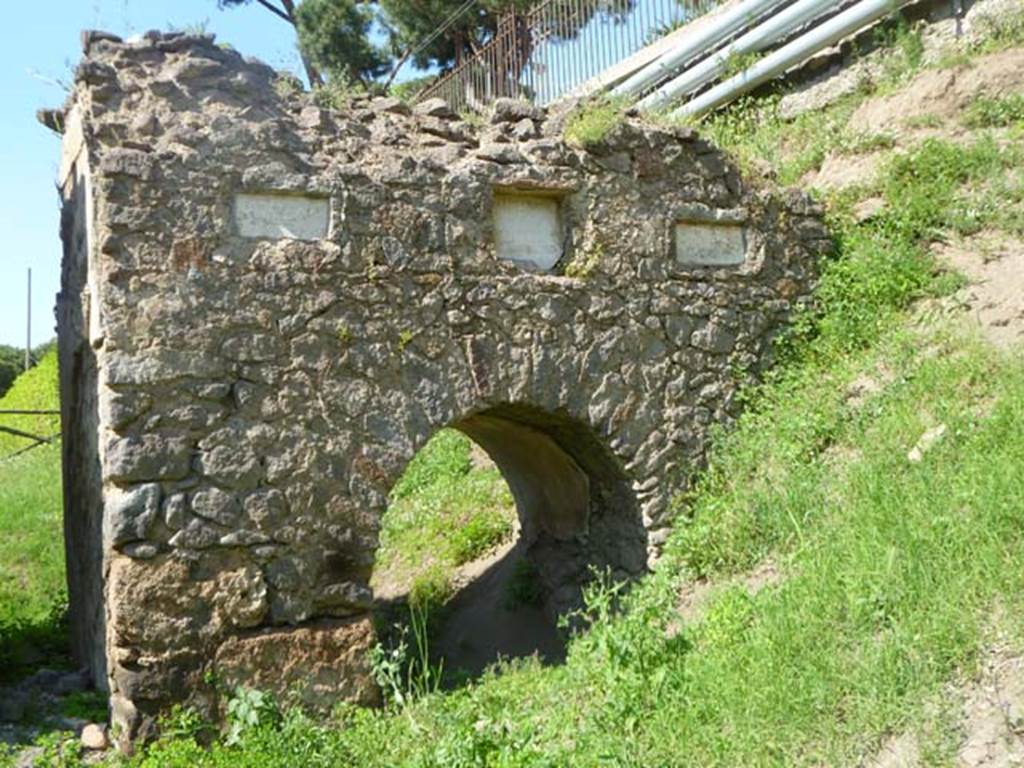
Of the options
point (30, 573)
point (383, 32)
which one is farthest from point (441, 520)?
point (383, 32)

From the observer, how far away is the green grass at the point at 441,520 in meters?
8.70

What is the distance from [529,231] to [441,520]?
350cm

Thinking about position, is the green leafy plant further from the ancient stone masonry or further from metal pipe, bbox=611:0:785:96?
metal pipe, bbox=611:0:785:96

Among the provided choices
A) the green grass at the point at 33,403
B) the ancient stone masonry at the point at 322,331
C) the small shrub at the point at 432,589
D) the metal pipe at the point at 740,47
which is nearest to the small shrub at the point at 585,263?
the ancient stone masonry at the point at 322,331

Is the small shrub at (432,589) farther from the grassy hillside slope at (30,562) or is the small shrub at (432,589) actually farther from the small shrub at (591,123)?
the small shrub at (591,123)

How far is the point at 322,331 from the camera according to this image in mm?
5699

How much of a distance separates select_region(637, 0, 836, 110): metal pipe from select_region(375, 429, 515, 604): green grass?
3.63 meters

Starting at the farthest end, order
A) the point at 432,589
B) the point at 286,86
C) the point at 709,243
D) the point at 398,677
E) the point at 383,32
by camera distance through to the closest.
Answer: the point at 383,32
the point at 432,589
the point at 709,243
the point at 286,86
the point at 398,677

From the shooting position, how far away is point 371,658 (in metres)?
5.63

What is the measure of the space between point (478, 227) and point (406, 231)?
0.45 meters

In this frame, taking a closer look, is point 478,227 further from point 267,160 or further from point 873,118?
point 873,118

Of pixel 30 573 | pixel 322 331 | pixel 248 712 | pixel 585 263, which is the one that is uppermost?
pixel 585 263

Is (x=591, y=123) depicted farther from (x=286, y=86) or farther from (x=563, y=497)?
(x=563, y=497)

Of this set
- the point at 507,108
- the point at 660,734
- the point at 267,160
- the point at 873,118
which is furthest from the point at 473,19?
the point at 660,734
